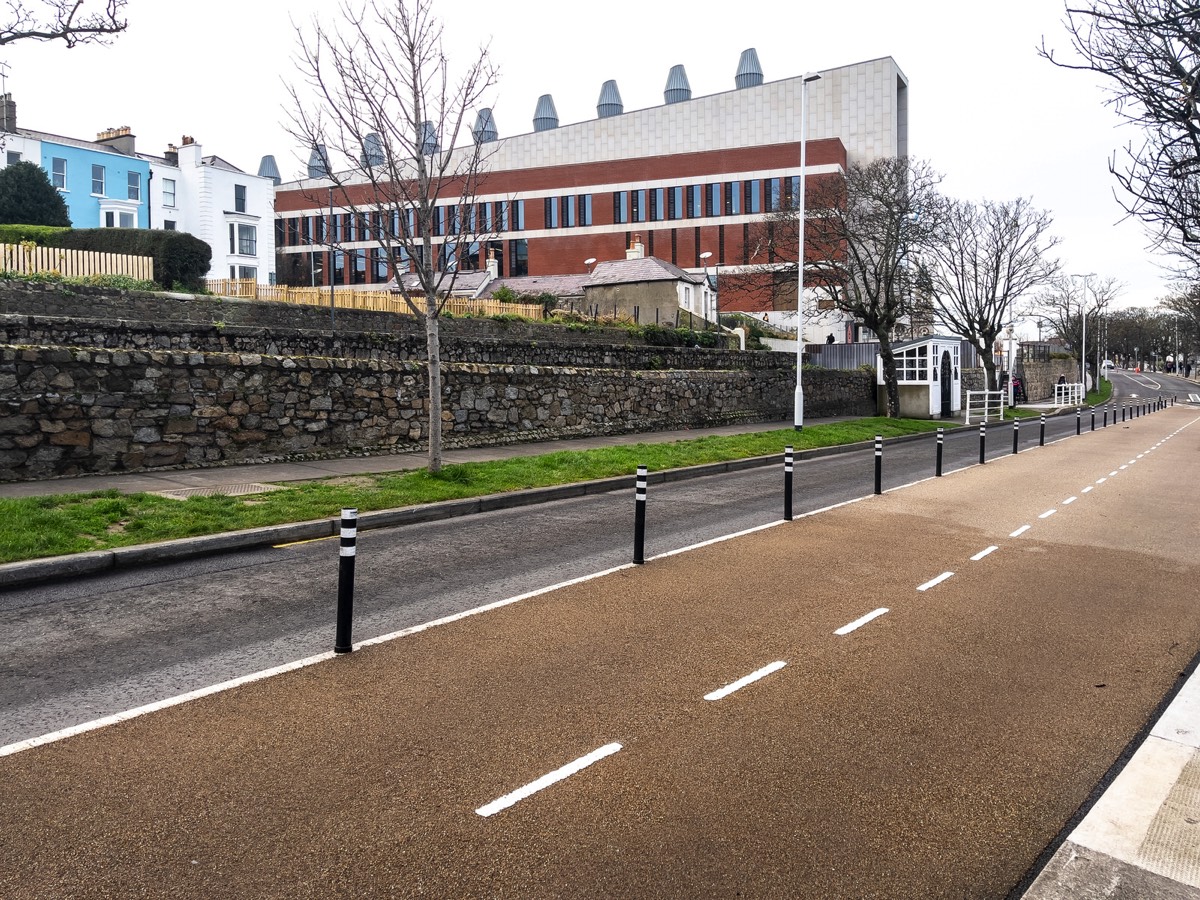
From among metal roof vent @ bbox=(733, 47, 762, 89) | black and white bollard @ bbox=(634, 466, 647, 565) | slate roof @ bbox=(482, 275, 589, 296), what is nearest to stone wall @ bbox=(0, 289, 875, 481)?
black and white bollard @ bbox=(634, 466, 647, 565)

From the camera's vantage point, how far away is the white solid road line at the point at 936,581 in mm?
7809

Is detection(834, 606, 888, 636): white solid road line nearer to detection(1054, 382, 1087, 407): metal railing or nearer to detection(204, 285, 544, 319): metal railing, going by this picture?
detection(204, 285, 544, 319): metal railing

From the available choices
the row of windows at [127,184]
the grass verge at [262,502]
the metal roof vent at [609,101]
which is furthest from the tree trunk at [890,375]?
the metal roof vent at [609,101]

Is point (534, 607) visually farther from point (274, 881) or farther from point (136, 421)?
point (136, 421)

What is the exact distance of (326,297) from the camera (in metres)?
26.9

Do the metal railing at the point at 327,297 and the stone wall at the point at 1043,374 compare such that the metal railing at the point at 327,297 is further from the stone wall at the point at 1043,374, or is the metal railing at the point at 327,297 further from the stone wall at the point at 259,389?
the stone wall at the point at 1043,374

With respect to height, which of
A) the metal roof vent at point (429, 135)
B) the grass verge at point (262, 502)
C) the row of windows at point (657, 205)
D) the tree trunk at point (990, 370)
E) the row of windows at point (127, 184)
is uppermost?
the row of windows at point (657, 205)

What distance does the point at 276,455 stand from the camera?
50.4 feet

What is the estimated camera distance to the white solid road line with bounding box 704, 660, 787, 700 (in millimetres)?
5023

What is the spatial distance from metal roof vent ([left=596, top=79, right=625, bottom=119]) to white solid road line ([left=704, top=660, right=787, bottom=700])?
8519 centimetres

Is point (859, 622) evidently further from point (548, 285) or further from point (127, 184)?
point (127, 184)

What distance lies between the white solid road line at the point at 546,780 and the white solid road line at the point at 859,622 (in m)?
2.70

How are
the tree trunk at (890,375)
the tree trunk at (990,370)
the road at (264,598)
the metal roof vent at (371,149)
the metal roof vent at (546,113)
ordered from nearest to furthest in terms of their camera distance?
1. the road at (264,598)
2. the metal roof vent at (371,149)
3. the tree trunk at (890,375)
4. the tree trunk at (990,370)
5. the metal roof vent at (546,113)

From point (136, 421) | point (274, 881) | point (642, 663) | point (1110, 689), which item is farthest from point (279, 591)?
point (136, 421)
